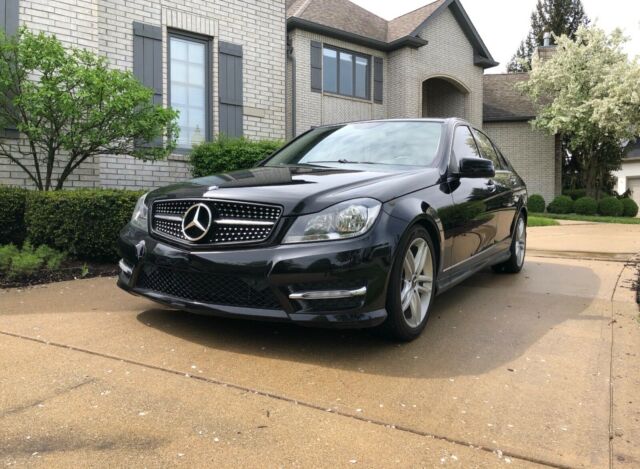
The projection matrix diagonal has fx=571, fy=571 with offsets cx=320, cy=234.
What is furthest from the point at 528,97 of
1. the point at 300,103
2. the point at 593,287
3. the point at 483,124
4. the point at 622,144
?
the point at 593,287

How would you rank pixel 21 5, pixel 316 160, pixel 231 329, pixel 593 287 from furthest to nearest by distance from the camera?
pixel 21 5
pixel 593 287
pixel 316 160
pixel 231 329

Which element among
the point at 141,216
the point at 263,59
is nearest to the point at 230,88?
the point at 263,59

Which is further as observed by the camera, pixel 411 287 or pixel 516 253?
pixel 516 253

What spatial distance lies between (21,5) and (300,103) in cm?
888

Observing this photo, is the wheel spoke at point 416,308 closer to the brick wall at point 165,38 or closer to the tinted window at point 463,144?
the tinted window at point 463,144

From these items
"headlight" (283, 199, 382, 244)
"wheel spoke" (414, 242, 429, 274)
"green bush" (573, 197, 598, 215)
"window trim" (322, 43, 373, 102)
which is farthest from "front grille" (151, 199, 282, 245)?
"green bush" (573, 197, 598, 215)

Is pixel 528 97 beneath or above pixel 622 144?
above

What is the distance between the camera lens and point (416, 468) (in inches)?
84.0

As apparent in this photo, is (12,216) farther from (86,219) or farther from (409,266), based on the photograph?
(409,266)

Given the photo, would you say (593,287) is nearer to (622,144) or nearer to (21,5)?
(21,5)

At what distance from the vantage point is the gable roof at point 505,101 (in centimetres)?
2375

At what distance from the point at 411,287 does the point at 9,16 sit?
24.1ft

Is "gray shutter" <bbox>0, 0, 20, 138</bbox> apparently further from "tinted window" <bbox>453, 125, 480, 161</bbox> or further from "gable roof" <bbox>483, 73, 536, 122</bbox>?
"gable roof" <bbox>483, 73, 536, 122</bbox>

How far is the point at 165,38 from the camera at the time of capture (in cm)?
1029
